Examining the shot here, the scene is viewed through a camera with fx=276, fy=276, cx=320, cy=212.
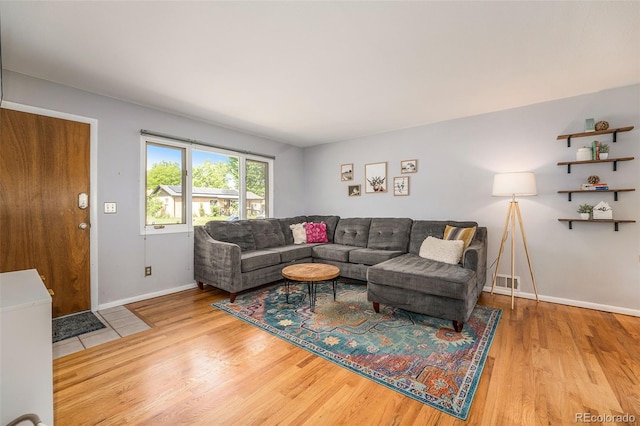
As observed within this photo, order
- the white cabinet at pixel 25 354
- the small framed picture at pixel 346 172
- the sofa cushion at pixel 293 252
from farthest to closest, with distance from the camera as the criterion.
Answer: the small framed picture at pixel 346 172 → the sofa cushion at pixel 293 252 → the white cabinet at pixel 25 354

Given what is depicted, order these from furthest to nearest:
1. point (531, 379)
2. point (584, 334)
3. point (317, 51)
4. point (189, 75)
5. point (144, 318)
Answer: point (144, 318)
point (189, 75)
point (584, 334)
point (317, 51)
point (531, 379)

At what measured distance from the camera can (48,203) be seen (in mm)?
2633

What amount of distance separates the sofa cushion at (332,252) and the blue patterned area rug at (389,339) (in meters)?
0.64

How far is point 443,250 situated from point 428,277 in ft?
2.54

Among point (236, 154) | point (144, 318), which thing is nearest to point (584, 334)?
point (144, 318)

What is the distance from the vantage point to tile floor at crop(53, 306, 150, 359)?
214cm

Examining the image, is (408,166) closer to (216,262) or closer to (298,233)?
(298,233)

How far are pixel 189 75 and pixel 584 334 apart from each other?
13.6ft

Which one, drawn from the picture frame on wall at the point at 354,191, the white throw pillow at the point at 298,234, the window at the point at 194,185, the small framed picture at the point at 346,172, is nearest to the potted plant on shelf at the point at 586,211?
the picture frame on wall at the point at 354,191

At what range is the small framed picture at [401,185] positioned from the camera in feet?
13.7

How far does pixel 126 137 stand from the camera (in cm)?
313

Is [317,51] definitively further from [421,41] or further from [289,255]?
[289,255]

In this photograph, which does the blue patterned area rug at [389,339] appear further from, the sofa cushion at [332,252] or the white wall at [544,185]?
the white wall at [544,185]

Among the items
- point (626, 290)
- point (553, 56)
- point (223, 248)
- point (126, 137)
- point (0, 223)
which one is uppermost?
point (553, 56)
